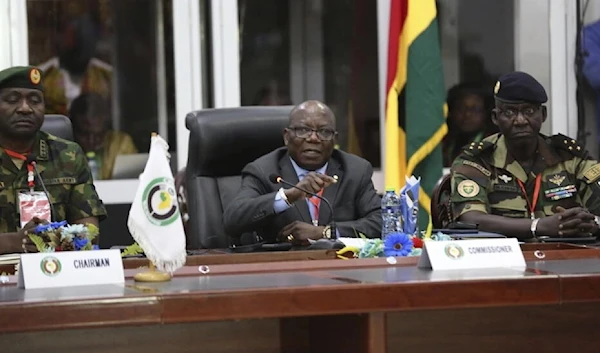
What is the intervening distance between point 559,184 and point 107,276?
2.26 metres

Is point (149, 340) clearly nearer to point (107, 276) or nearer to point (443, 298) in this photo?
point (107, 276)

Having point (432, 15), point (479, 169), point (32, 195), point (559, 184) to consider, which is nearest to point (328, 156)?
point (479, 169)

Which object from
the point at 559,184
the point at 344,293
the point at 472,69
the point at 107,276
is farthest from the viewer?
the point at 472,69

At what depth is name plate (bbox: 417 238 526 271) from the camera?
238cm

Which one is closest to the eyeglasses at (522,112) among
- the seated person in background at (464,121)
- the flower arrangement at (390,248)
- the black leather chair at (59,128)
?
the flower arrangement at (390,248)

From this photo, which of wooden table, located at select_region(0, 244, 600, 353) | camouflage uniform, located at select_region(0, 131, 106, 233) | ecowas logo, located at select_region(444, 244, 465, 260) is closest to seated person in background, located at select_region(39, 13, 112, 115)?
camouflage uniform, located at select_region(0, 131, 106, 233)

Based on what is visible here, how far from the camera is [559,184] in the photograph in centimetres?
407

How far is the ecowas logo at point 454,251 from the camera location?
94.3 inches

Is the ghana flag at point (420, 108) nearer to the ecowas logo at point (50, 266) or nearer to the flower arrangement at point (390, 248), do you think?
the flower arrangement at point (390, 248)

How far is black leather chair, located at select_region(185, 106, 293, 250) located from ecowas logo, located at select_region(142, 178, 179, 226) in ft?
5.70

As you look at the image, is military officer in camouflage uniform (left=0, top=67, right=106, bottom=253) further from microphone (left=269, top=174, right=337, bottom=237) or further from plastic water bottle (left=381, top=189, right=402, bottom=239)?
plastic water bottle (left=381, top=189, right=402, bottom=239)

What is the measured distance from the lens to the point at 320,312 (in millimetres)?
2043

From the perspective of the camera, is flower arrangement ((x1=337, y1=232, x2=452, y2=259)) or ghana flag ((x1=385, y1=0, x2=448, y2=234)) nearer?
flower arrangement ((x1=337, y1=232, x2=452, y2=259))

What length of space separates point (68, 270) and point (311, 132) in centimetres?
196
